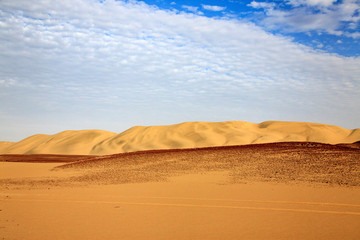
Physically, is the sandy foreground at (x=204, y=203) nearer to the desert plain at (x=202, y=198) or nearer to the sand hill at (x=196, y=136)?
the desert plain at (x=202, y=198)

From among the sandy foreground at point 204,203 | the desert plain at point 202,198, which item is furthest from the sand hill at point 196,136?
the sandy foreground at point 204,203

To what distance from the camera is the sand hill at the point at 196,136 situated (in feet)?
238

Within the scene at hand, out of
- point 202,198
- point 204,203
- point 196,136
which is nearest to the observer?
point 204,203

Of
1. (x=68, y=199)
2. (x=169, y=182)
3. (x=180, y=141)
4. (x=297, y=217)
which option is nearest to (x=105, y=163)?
(x=169, y=182)

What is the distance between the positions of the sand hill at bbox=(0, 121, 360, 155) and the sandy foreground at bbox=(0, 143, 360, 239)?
164ft

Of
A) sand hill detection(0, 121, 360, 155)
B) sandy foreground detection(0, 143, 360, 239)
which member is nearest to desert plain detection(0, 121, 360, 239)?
sandy foreground detection(0, 143, 360, 239)

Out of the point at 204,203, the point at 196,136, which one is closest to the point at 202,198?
the point at 204,203

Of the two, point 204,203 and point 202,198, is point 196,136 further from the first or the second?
point 204,203

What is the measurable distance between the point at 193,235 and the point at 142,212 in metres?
2.90

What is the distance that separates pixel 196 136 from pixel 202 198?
63.4 m

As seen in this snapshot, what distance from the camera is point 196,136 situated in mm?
75312

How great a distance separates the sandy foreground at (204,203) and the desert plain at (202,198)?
0.02 m

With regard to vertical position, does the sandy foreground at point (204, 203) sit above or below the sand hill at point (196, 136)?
below

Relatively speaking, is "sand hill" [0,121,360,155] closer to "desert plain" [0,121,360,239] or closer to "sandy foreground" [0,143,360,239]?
"desert plain" [0,121,360,239]
